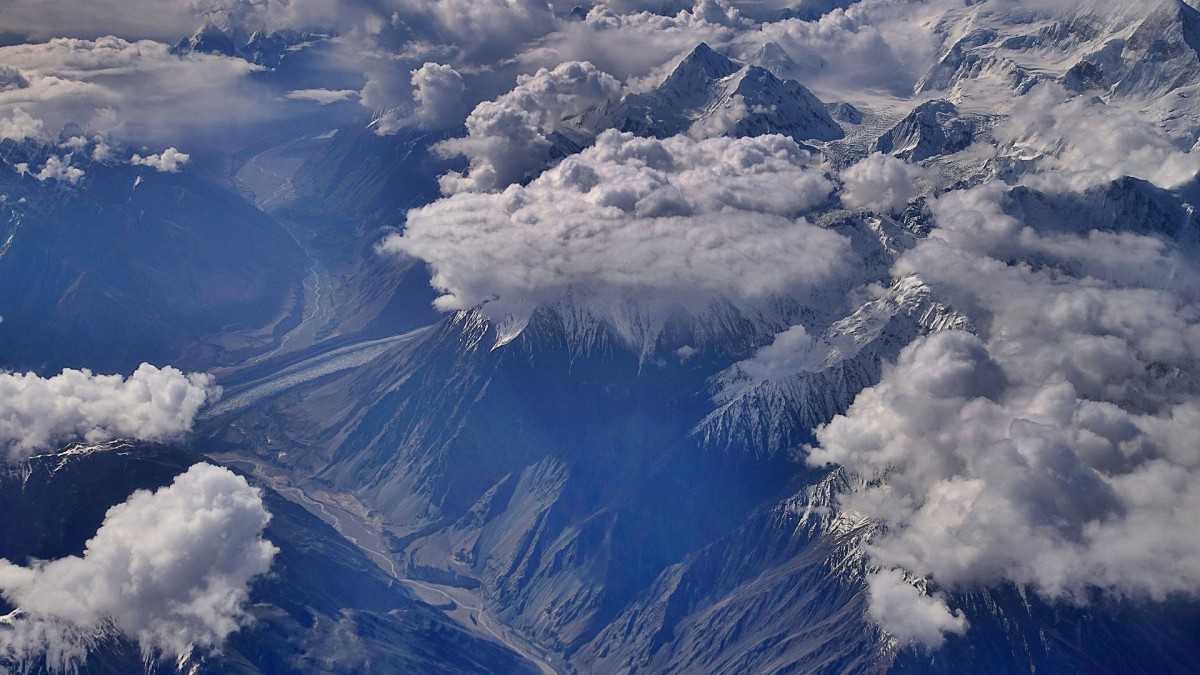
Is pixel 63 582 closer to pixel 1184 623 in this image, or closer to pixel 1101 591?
pixel 1101 591

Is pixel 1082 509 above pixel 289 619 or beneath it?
above

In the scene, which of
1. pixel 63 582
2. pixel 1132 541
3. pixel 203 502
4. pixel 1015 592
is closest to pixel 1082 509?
pixel 1132 541

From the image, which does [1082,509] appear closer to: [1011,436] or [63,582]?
[1011,436]

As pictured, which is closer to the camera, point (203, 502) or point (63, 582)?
point (63, 582)

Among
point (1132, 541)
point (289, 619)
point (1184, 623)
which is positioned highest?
point (1132, 541)

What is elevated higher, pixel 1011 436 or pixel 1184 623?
pixel 1011 436

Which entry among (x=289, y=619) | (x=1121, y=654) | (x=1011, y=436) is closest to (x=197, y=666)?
(x=289, y=619)

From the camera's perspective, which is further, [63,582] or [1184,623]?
[1184,623]

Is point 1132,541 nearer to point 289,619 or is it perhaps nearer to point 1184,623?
point 1184,623

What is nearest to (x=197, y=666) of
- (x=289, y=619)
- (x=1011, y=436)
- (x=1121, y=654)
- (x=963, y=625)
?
(x=289, y=619)
